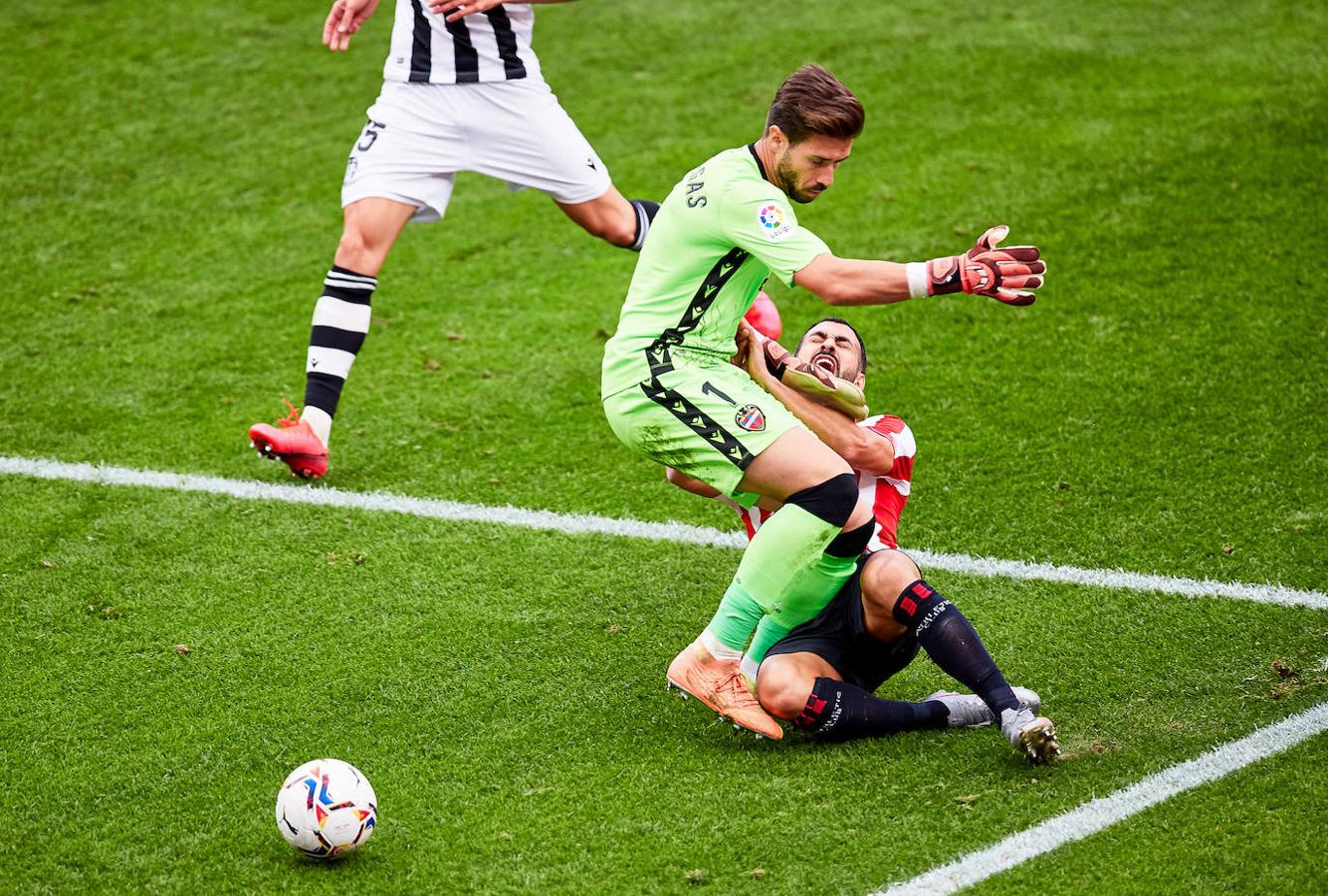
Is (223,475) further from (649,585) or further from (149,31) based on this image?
(149,31)

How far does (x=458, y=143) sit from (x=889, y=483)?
2.69 m

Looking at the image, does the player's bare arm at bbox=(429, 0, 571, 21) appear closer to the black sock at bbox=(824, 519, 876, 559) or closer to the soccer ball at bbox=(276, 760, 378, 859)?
the black sock at bbox=(824, 519, 876, 559)

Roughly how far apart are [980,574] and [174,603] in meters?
3.09

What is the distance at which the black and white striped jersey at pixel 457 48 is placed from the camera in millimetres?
6387

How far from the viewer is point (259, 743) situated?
461 centimetres

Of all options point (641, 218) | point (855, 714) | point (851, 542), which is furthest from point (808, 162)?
point (641, 218)

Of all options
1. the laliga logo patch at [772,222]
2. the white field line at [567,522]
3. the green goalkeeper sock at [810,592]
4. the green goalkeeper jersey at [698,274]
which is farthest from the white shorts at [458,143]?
the green goalkeeper sock at [810,592]

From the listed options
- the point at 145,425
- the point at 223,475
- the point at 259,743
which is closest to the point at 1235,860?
the point at 259,743

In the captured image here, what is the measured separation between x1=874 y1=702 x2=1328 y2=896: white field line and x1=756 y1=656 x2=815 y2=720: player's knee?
2.47ft

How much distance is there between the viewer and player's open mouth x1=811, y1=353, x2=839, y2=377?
4.89m

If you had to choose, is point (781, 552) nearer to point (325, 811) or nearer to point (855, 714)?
point (855, 714)

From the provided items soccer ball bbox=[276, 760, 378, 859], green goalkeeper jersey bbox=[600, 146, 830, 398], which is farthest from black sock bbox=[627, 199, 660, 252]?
soccer ball bbox=[276, 760, 378, 859]

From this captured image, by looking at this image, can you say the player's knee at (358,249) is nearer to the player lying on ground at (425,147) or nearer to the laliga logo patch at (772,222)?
the player lying on ground at (425,147)

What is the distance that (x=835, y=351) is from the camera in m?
4.94
